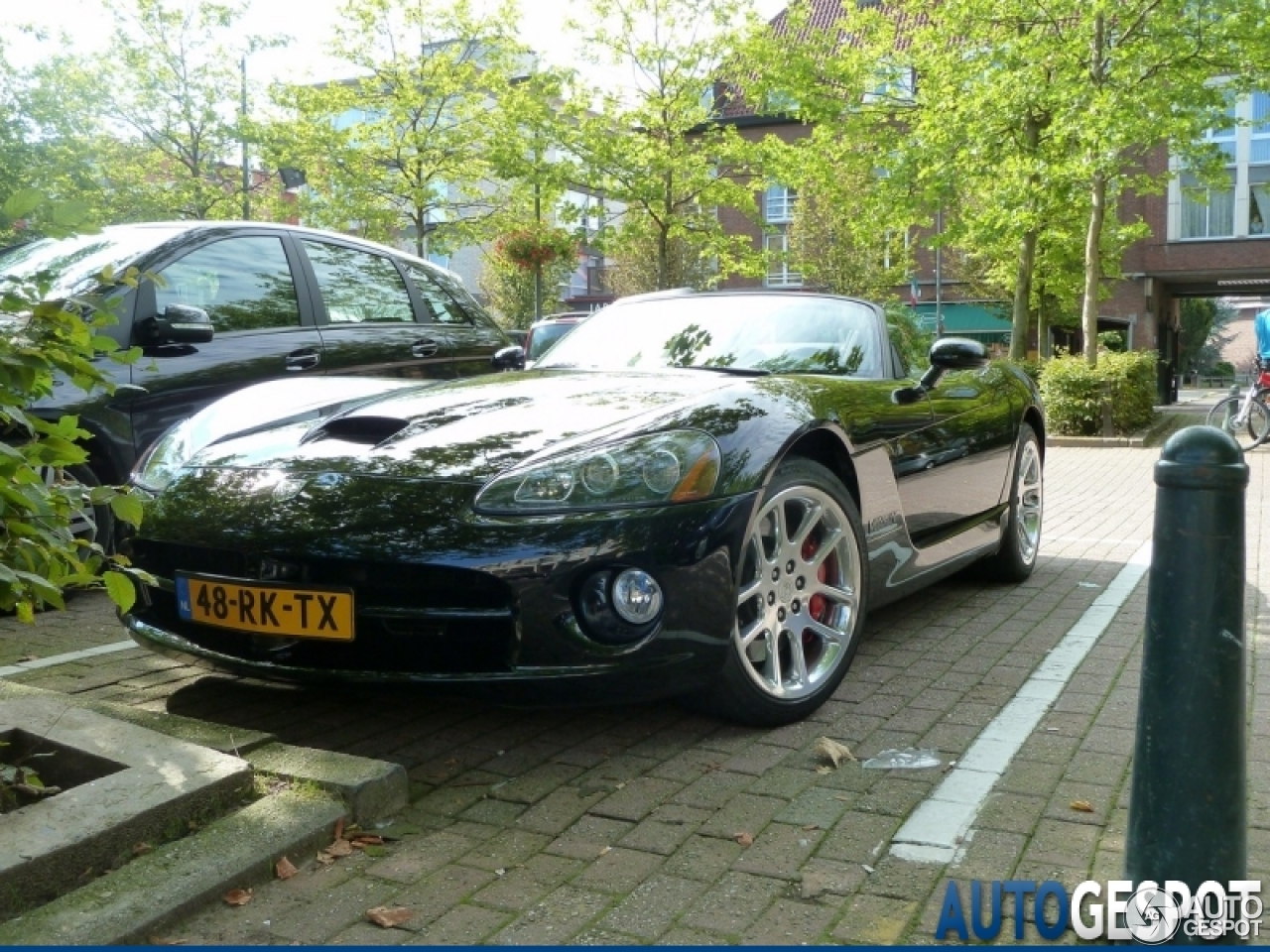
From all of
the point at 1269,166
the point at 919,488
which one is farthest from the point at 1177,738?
the point at 1269,166

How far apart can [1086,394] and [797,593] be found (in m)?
13.6

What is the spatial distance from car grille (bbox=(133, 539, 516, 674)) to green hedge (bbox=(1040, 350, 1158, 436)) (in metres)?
14.4

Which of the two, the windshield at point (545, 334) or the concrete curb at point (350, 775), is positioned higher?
the windshield at point (545, 334)

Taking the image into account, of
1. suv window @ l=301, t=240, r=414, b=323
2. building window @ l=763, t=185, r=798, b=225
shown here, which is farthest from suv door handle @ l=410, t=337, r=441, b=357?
building window @ l=763, t=185, r=798, b=225

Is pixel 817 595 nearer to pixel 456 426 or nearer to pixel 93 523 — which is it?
pixel 456 426

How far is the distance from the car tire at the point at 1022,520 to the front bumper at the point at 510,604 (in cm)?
303

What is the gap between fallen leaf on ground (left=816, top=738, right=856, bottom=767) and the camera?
328cm

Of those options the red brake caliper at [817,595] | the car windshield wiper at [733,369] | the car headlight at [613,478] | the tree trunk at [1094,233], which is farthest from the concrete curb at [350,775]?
the tree trunk at [1094,233]

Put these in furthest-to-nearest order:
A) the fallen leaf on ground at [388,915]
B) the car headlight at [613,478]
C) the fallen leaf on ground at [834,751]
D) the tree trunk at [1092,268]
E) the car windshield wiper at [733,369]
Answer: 1. the tree trunk at [1092,268]
2. the car windshield wiper at [733,369]
3. the fallen leaf on ground at [834,751]
4. the car headlight at [613,478]
5. the fallen leaf on ground at [388,915]

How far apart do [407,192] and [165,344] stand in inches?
847

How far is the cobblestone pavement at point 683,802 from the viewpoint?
239 cm

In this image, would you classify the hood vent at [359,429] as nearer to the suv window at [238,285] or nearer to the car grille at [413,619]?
the car grille at [413,619]

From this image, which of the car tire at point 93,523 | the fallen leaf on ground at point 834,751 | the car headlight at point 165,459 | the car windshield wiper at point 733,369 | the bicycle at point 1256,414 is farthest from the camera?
the bicycle at point 1256,414

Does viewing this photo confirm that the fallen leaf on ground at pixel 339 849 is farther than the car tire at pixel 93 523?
No
